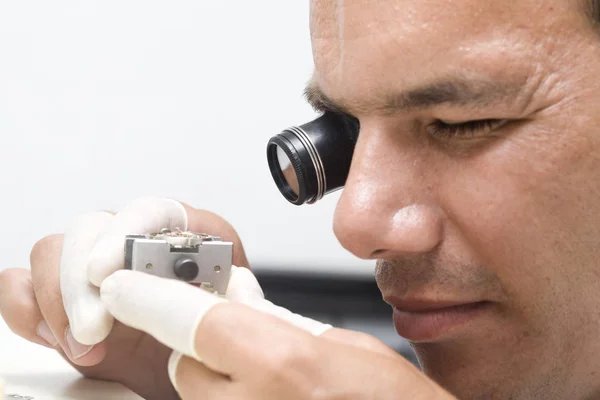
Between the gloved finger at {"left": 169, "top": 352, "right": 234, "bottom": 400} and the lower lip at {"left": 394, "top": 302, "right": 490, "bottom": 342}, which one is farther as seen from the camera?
the lower lip at {"left": 394, "top": 302, "right": 490, "bottom": 342}

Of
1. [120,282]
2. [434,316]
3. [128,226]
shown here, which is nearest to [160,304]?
[120,282]

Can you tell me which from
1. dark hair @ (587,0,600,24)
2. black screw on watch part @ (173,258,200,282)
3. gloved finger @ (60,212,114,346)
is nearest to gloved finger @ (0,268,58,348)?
gloved finger @ (60,212,114,346)

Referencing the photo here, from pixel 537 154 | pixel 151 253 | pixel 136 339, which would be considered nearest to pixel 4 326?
pixel 136 339

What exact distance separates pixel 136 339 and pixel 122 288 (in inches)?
15.5

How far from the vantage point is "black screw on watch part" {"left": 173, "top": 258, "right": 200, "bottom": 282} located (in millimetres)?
975

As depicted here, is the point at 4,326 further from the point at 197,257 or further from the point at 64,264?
the point at 197,257

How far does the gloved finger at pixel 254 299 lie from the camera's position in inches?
36.7

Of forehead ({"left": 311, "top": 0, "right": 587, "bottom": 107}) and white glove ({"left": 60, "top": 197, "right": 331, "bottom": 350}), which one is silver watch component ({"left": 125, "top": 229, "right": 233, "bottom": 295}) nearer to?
white glove ({"left": 60, "top": 197, "right": 331, "bottom": 350})

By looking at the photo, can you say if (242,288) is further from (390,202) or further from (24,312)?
→ (24,312)

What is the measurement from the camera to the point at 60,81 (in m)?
2.62

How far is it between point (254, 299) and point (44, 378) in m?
0.45

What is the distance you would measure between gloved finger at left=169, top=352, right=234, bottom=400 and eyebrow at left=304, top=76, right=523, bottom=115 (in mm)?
431

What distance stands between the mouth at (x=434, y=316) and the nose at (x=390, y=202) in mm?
109

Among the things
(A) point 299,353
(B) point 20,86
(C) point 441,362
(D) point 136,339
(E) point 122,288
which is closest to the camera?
(A) point 299,353
